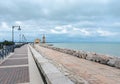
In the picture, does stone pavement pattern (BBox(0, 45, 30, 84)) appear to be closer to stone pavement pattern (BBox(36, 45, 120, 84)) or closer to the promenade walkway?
the promenade walkway

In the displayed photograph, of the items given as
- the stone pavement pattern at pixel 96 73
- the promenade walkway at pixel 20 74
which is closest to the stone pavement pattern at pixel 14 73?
the promenade walkway at pixel 20 74

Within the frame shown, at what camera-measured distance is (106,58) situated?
14.0m

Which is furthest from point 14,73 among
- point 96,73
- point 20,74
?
point 96,73

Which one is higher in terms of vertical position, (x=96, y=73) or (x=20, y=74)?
(x=96, y=73)

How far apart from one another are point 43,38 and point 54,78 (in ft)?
375

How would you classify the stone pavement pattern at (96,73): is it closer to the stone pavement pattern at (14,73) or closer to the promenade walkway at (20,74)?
the promenade walkway at (20,74)

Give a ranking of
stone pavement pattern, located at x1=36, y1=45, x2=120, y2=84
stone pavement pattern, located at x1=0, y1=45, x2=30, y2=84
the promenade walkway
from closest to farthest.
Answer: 1. stone pavement pattern, located at x1=36, y1=45, x2=120, y2=84
2. the promenade walkway
3. stone pavement pattern, located at x1=0, y1=45, x2=30, y2=84

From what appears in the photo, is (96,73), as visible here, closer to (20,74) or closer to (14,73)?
(20,74)

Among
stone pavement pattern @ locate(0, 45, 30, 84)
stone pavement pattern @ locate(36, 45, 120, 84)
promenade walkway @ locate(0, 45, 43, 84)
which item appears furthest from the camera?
stone pavement pattern @ locate(0, 45, 30, 84)

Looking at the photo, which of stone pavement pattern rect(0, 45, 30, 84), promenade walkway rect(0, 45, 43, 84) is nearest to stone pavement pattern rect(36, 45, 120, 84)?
promenade walkway rect(0, 45, 43, 84)

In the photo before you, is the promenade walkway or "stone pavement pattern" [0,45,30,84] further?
"stone pavement pattern" [0,45,30,84]

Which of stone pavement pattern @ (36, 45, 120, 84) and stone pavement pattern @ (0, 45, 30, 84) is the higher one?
stone pavement pattern @ (36, 45, 120, 84)

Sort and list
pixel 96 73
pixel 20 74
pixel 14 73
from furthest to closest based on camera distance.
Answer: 1. pixel 14 73
2. pixel 20 74
3. pixel 96 73

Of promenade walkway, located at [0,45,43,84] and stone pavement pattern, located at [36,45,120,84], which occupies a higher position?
stone pavement pattern, located at [36,45,120,84]
